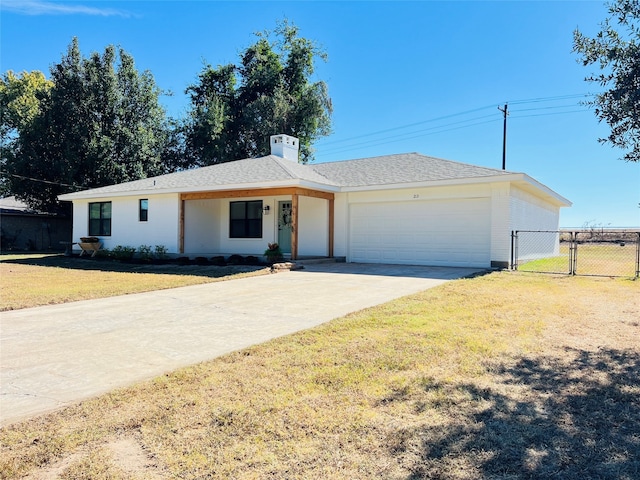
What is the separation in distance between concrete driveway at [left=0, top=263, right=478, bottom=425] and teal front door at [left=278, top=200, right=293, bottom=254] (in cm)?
713

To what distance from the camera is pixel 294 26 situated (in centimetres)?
3222

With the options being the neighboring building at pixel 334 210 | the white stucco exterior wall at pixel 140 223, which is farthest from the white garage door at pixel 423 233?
the white stucco exterior wall at pixel 140 223

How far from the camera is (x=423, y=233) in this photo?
1462 cm

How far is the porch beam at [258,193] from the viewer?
14.6 meters

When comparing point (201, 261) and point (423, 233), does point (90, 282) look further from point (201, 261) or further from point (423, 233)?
point (423, 233)

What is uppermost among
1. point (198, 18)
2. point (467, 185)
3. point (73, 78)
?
point (73, 78)

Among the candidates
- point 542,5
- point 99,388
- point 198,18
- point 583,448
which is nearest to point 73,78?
point 198,18

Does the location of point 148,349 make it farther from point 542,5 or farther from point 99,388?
point 542,5

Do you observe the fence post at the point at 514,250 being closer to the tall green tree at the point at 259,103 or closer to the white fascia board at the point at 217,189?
the white fascia board at the point at 217,189

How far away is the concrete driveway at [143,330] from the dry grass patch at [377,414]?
0.46m

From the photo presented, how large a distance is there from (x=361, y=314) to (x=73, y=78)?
1090 inches

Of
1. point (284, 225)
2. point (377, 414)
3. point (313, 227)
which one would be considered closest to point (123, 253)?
point (284, 225)

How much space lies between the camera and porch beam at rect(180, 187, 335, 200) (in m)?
14.6

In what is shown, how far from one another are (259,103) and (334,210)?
1653 cm
